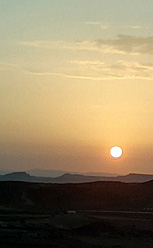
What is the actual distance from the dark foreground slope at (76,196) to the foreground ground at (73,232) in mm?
17495

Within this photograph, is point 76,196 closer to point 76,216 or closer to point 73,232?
point 76,216

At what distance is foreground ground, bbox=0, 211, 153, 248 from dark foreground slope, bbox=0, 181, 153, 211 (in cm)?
1749

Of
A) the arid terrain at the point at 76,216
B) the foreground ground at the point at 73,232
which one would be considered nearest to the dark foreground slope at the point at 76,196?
the arid terrain at the point at 76,216

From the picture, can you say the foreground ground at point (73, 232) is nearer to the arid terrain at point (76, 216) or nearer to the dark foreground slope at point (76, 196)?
the arid terrain at point (76, 216)

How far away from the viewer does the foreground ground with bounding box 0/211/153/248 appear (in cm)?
4312

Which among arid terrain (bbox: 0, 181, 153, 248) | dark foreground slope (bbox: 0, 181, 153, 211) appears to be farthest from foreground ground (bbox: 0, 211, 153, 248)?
dark foreground slope (bbox: 0, 181, 153, 211)

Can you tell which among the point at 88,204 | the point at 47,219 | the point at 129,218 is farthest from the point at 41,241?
the point at 88,204

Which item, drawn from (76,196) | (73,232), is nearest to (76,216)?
→ (73,232)

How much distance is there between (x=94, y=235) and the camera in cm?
5075

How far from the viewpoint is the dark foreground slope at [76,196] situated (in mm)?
84375

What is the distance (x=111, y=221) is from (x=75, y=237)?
13524 mm

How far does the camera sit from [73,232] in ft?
169

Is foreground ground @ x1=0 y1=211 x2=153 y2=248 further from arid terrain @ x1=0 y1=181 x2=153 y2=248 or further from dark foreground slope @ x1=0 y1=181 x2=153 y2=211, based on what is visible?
dark foreground slope @ x1=0 y1=181 x2=153 y2=211

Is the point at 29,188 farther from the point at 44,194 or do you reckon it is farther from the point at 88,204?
the point at 88,204
